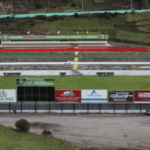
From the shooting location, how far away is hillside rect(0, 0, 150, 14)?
383 ft

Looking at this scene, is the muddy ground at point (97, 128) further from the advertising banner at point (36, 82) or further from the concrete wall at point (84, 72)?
the concrete wall at point (84, 72)

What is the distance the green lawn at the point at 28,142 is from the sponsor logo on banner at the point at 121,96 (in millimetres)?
11776

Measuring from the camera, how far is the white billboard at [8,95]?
114ft

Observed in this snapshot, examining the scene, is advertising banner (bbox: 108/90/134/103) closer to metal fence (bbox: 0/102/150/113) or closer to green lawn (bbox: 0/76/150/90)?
metal fence (bbox: 0/102/150/113)

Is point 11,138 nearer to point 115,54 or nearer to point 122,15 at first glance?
point 115,54

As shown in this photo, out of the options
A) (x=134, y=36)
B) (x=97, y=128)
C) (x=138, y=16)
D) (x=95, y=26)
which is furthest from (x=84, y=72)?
(x=138, y=16)

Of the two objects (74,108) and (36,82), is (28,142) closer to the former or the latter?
(74,108)

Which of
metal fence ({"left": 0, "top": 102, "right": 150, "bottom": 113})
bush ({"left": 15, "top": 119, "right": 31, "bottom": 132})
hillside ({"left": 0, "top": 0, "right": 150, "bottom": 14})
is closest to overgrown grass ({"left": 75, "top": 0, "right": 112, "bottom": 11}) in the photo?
hillside ({"left": 0, "top": 0, "right": 150, "bottom": 14})

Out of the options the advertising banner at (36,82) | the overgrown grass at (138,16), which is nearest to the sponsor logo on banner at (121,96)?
the advertising banner at (36,82)

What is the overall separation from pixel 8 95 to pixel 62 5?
303ft

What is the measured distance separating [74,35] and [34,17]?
25593mm

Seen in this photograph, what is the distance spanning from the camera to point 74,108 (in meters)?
34.2

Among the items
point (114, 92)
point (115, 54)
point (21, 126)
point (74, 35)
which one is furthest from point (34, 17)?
point (21, 126)

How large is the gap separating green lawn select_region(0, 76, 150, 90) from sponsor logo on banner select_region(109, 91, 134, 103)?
27.7 ft
